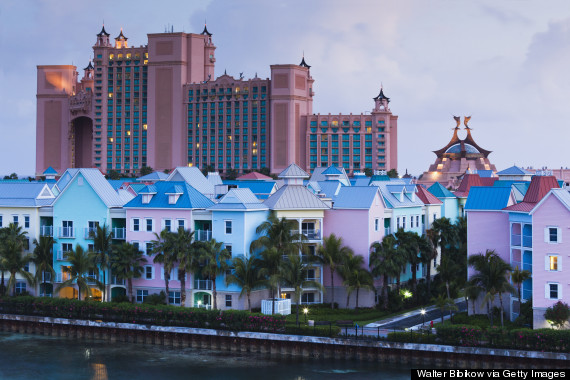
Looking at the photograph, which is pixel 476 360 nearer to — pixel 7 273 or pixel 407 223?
pixel 407 223

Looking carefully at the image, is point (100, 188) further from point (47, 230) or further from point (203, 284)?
point (203, 284)

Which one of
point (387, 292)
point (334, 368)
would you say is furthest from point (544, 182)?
point (334, 368)

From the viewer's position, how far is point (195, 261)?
65250 mm

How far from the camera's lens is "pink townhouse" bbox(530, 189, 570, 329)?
55250 mm

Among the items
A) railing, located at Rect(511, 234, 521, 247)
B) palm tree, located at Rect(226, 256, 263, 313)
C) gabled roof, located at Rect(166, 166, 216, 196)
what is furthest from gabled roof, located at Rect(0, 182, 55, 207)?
railing, located at Rect(511, 234, 521, 247)

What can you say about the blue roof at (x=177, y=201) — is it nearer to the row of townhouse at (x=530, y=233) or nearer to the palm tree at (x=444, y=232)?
the palm tree at (x=444, y=232)

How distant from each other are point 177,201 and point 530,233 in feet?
99.6

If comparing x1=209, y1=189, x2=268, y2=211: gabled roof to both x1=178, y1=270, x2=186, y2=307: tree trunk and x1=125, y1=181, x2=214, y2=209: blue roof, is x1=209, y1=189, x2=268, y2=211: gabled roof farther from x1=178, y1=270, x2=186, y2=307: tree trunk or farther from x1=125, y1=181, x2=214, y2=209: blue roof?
x1=178, y1=270, x2=186, y2=307: tree trunk

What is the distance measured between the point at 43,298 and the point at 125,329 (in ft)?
32.0

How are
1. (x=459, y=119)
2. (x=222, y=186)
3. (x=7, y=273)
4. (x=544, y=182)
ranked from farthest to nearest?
(x=459, y=119), (x=222, y=186), (x=7, y=273), (x=544, y=182)

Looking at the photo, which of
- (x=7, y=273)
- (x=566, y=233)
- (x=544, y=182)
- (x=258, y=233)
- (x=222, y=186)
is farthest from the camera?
(x=222, y=186)

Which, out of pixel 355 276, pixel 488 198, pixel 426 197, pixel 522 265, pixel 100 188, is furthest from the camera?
pixel 426 197

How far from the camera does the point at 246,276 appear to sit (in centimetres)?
6419

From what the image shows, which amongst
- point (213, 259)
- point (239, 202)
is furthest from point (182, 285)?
point (239, 202)
